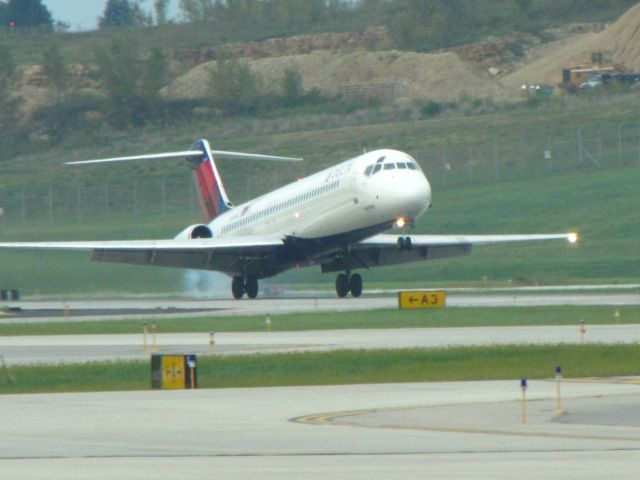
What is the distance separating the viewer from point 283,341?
36938 millimetres

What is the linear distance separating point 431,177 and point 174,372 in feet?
240

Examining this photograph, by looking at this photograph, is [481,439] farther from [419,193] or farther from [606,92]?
[606,92]

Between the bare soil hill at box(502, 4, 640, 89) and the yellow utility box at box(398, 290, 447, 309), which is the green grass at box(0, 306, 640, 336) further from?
the bare soil hill at box(502, 4, 640, 89)

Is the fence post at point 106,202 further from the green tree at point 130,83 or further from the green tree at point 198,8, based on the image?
the green tree at point 198,8

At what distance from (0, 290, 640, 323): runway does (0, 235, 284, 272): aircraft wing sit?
5.01 ft

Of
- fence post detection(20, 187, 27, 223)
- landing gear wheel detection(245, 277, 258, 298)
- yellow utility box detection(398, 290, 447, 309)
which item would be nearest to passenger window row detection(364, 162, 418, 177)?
yellow utility box detection(398, 290, 447, 309)

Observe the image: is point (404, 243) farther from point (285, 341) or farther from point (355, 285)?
point (285, 341)

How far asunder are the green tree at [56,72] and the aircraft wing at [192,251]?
77.8 meters

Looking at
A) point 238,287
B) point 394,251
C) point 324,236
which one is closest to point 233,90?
point 238,287

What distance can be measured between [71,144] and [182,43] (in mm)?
38246

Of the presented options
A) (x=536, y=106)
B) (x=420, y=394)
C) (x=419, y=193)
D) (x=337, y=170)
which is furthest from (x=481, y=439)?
(x=536, y=106)

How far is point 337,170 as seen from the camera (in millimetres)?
52250

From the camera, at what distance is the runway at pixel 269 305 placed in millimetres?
48812

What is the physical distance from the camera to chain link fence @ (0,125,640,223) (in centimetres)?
9550
